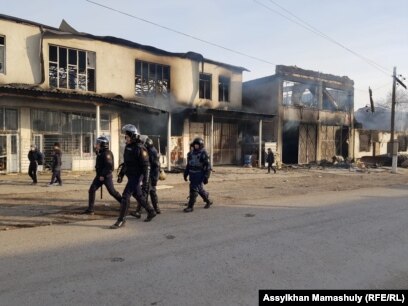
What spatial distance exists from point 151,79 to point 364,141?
21.5 m

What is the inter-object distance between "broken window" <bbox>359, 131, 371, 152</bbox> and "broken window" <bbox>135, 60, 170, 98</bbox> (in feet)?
64.5

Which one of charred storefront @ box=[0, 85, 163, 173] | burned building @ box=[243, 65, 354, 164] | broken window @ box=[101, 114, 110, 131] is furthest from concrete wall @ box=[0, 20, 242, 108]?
burned building @ box=[243, 65, 354, 164]

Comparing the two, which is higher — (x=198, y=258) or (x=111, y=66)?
(x=111, y=66)

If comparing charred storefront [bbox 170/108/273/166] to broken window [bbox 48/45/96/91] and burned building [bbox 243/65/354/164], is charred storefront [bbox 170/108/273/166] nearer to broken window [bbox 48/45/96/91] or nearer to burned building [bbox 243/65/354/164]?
burned building [bbox 243/65/354/164]

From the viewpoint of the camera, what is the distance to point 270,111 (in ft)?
87.9

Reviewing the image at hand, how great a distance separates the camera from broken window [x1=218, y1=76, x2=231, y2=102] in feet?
82.3

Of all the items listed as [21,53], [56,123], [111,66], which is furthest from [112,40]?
[56,123]

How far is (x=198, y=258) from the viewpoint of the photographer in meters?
4.74

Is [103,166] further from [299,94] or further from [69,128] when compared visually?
[299,94]

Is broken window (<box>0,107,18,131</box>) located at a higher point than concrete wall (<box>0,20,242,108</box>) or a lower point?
lower

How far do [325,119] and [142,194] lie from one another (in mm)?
25559

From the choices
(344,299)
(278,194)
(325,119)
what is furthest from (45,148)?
(325,119)

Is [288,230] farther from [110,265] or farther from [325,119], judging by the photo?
[325,119]

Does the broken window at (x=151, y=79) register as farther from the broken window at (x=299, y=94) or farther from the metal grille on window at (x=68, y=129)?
the broken window at (x=299, y=94)
